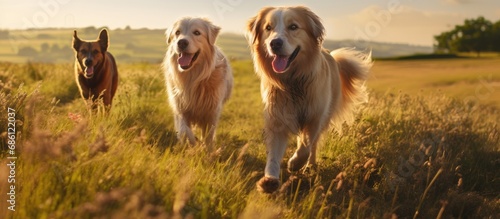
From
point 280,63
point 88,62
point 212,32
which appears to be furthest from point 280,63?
point 88,62

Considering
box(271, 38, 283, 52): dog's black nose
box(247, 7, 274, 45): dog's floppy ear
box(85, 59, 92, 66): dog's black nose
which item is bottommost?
box(85, 59, 92, 66): dog's black nose

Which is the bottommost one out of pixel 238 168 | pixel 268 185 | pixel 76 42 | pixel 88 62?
pixel 268 185

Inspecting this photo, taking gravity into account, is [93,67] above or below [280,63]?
below

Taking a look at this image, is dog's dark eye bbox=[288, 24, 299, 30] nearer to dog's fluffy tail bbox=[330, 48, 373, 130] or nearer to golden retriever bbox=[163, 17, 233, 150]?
golden retriever bbox=[163, 17, 233, 150]

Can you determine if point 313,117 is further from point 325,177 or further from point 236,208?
point 236,208

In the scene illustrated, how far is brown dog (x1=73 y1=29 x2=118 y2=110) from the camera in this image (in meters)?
6.62

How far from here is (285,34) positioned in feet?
15.3

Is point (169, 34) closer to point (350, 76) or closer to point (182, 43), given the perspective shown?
point (182, 43)

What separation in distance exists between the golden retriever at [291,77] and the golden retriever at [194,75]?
3.05 ft

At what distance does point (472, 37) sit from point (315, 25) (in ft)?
178

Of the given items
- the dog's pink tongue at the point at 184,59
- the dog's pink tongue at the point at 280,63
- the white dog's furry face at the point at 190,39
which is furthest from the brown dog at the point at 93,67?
the dog's pink tongue at the point at 280,63

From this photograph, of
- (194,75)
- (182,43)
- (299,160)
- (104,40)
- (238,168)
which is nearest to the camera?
(238,168)

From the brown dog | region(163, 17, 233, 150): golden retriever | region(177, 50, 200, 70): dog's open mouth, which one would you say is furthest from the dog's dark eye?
the brown dog

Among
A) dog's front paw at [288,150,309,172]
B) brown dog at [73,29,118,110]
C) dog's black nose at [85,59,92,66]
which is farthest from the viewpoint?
brown dog at [73,29,118,110]
